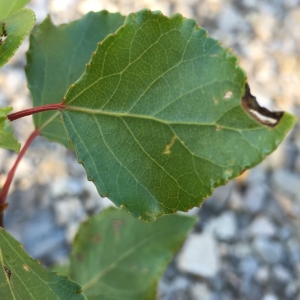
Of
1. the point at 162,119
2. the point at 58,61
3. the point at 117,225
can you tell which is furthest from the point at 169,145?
the point at 117,225

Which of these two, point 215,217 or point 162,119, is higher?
point 215,217

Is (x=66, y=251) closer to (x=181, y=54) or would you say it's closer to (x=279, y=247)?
(x=279, y=247)

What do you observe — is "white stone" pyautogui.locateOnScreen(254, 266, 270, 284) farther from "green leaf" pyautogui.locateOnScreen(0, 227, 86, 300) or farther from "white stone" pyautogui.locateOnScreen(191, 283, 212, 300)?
"green leaf" pyautogui.locateOnScreen(0, 227, 86, 300)

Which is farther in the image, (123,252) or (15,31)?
(123,252)

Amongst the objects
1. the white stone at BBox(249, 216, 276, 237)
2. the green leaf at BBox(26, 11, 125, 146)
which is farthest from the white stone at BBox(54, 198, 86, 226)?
the green leaf at BBox(26, 11, 125, 146)

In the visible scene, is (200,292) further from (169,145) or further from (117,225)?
(169,145)

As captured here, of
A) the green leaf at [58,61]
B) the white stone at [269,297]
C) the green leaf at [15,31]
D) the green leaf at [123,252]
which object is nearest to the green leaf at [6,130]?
the green leaf at [15,31]
